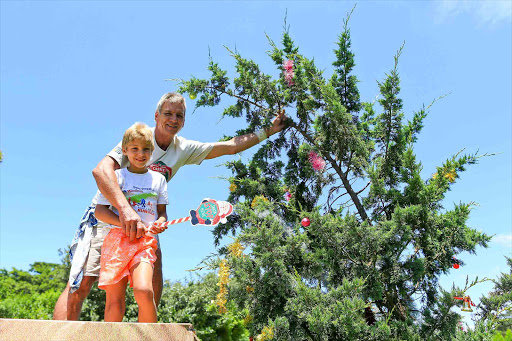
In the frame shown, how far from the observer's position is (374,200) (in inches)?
211

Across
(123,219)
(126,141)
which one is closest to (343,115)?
(126,141)

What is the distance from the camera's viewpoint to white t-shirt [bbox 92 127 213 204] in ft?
11.7

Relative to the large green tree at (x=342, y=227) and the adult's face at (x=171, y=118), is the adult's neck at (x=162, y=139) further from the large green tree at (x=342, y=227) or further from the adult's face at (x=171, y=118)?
the large green tree at (x=342, y=227)

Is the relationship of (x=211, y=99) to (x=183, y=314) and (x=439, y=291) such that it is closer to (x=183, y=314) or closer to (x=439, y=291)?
(x=439, y=291)

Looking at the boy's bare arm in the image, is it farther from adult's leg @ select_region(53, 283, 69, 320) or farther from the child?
adult's leg @ select_region(53, 283, 69, 320)

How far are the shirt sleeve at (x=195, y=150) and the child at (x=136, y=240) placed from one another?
0.74 metres

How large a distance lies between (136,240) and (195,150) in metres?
1.31

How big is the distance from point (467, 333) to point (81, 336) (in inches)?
151

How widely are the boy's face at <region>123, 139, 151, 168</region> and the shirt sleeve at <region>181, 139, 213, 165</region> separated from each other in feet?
2.65

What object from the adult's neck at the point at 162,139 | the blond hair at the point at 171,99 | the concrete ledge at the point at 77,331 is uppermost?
the blond hair at the point at 171,99

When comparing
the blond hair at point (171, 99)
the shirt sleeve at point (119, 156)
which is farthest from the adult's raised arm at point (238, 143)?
the shirt sleeve at point (119, 156)

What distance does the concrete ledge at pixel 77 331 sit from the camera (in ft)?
5.42

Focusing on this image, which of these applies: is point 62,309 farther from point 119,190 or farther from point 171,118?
point 171,118

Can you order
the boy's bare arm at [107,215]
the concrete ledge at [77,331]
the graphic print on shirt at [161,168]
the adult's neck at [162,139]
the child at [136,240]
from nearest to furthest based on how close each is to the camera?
1. the concrete ledge at [77,331]
2. the child at [136,240]
3. the boy's bare arm at [107,215]
4. the graphic print on shirt at [161,168]
5. the adult's neck at [162,139]
